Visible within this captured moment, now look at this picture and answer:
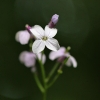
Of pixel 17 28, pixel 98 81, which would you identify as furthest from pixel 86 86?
pixel 17 28

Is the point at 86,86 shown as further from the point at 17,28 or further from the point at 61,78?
the point at 17,28

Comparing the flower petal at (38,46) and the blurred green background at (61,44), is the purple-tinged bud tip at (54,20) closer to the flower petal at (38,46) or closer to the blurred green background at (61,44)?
the flower petal at (38,46)

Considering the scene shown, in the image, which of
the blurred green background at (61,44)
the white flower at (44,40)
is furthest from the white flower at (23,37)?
the blurred green background at (61,44)

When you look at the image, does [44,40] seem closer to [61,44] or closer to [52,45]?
[52,45]

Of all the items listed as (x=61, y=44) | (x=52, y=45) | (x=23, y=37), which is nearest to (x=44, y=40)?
(x=52, y=45)

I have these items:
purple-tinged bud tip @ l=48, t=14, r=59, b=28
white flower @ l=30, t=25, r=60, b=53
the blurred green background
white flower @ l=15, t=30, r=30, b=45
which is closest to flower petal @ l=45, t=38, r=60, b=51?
white flower @ l=30, t=25, r=60, b=53
